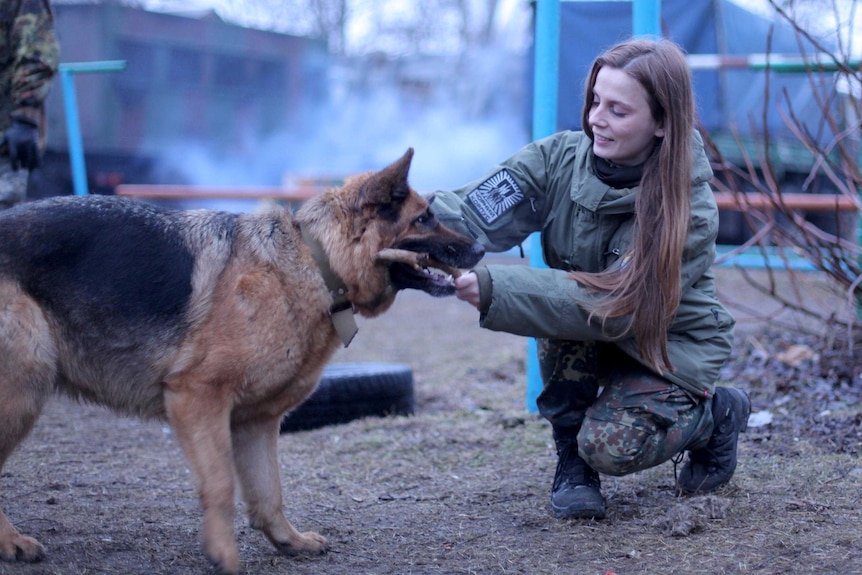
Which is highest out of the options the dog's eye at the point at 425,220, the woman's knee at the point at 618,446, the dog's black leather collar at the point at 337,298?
the dog's eye at the point at 425,220

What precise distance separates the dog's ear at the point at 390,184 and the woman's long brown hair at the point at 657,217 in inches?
28.7

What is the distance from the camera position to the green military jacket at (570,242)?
307 cm

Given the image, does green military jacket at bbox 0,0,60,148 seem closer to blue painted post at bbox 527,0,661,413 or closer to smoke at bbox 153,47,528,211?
blue painted post at bbox 527,0,661,413

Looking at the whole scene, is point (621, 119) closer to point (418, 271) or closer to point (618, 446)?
point (418, 271)

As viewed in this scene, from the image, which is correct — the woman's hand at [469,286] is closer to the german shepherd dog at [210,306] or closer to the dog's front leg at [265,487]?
the german shepherd dog at [210,306]

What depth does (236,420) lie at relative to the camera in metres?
3.16

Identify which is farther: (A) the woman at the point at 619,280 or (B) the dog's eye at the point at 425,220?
(B) the dog's eye at the point at 425,220

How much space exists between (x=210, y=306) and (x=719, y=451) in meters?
2.17

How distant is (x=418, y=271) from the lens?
10.6 feet

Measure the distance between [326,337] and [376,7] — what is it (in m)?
18.7

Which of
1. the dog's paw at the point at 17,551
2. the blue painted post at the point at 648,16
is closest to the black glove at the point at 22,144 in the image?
the dog's paw at the point at 17,551

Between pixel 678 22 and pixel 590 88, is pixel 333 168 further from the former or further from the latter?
pixel 590 88

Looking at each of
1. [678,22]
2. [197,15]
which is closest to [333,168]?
[197,15]

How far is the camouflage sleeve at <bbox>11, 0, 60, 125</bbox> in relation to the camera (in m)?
4.84
